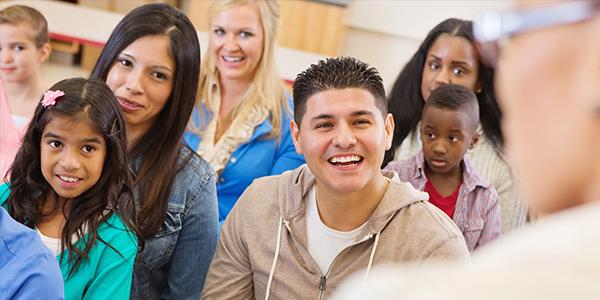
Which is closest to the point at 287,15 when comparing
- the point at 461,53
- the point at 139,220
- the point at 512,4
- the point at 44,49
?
the point at 44,49

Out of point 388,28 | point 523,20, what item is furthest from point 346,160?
point 388,28

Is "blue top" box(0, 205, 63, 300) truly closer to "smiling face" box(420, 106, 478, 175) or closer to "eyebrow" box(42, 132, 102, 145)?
"eyebrow" box(42, 132, 102, 145)

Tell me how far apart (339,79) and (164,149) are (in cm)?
50

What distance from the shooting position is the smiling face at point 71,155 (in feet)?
7.08

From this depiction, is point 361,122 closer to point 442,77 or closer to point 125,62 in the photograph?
point 125,62

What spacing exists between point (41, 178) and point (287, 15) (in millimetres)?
4338

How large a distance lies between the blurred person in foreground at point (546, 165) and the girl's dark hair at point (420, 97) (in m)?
2.37

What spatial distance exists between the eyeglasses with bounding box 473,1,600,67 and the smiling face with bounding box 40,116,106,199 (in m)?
1.63

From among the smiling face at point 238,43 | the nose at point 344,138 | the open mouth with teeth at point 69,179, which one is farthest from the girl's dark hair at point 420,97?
the open mouth with teeth at point 69,179

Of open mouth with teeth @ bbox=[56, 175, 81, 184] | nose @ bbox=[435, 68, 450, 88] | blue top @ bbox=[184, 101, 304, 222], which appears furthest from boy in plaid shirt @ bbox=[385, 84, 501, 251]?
open mouth with teeth @ bbox=[56, 175, 81, 184]

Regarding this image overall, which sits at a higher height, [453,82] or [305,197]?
[453,82]

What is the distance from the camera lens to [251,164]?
291 cm

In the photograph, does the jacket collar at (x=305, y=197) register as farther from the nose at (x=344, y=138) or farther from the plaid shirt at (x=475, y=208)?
the plaid shirt at (x=475, y=208)

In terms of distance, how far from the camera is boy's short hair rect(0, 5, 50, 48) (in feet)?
11.6
